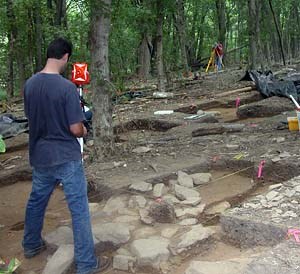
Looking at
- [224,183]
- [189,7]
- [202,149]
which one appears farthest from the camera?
[189,7]

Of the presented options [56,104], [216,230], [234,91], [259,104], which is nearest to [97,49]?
[56,104]

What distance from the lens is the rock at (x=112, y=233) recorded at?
401cm

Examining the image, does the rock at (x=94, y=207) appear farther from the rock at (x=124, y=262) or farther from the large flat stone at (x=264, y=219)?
the large flat stone at (x=264, y=219)

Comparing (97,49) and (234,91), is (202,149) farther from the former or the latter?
(234,91)

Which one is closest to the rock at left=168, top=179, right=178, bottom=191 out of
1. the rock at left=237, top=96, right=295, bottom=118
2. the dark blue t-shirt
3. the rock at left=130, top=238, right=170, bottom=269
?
the rock at left=130, top=238, right=170, bottom=269

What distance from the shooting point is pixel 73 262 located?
375 centimetres

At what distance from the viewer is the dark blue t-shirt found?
11.3ft

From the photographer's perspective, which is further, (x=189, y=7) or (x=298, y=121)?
(x=189, y=7)

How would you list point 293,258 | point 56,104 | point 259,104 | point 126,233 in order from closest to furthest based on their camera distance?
point 293,258
point 56,104
point 126,233
point 259,104

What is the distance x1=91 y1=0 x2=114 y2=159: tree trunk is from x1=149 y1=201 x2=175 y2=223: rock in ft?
6.28

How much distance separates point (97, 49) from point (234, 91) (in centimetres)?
754

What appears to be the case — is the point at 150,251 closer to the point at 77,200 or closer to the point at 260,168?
the point at 77,200

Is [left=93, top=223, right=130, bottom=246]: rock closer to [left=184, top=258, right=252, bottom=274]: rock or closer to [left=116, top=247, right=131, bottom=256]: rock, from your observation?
[left=116, top=247, right=131, bottom=256]: rock

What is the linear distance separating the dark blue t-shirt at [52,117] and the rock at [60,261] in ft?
2.54
